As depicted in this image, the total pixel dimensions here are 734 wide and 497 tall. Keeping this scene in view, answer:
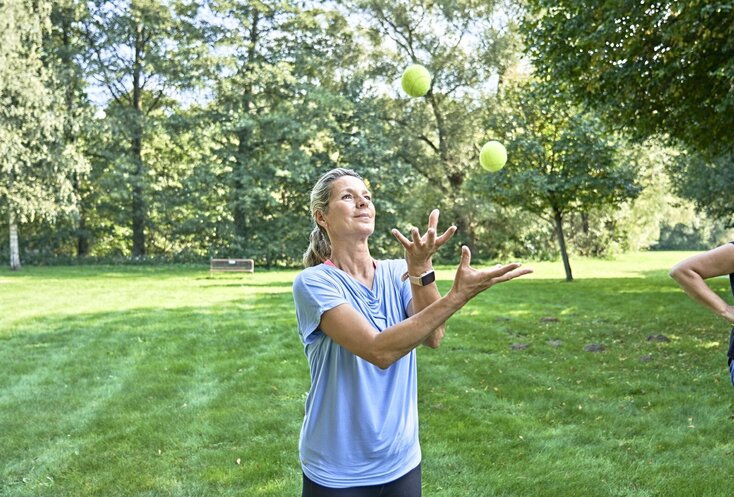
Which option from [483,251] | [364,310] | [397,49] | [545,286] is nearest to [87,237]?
[397,49]

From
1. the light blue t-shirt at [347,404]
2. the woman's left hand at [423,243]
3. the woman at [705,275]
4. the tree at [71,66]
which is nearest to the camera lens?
the woman's left hand at [423,243]

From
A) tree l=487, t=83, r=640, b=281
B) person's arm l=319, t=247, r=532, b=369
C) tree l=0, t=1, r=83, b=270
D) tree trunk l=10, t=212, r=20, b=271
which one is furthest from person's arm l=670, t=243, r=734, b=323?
tree trunk l=10, t=212, r=20, b=271

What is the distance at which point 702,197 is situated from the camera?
16.5 m

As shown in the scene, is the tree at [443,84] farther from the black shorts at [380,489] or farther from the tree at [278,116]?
the black shorts at [380,489]

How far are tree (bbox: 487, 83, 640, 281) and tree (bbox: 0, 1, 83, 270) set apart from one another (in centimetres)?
1712

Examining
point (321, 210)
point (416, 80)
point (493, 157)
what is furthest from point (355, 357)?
point (416, 80)

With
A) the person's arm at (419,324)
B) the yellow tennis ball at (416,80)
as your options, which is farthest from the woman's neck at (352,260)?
the yellow tennis ball at (416,80)

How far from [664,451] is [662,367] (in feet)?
9.61

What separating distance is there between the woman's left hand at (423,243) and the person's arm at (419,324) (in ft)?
0.46

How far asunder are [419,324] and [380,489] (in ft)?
2.36

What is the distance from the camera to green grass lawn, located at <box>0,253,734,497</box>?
444 centimetres

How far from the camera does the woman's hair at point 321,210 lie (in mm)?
2229

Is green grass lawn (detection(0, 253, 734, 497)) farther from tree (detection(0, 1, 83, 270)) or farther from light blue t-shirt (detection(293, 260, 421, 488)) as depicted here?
tree (detection(0, 1, 83, 270))

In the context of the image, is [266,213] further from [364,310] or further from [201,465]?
[364,310]
